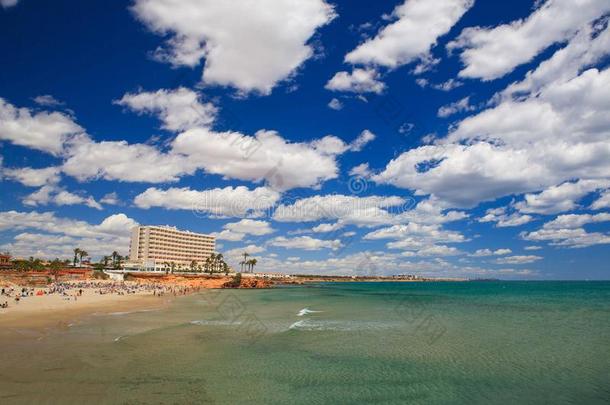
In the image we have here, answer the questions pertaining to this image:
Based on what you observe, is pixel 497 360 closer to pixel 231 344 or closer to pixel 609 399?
pixel 609 399

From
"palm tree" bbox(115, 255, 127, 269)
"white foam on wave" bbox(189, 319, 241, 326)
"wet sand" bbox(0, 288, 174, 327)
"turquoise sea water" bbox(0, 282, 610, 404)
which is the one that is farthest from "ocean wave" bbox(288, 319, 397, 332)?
"palm tree" bbox(115, 255, 127, 269)

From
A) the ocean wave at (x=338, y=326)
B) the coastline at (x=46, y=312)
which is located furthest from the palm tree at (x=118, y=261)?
the ocean wave at (x=338, y=326)

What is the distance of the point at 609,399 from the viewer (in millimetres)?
18984

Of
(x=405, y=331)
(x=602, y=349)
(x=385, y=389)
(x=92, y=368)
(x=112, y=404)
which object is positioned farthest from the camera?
(x=405, y=331)

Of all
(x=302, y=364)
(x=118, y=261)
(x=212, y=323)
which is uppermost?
(x=118, y=261)

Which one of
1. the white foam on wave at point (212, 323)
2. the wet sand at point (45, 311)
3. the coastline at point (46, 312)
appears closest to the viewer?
the coastline at point (46, 312)

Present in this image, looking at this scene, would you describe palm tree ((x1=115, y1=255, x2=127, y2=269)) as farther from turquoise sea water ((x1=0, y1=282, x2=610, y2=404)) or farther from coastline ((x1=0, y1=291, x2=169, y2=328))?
turquoise sea water ((x1=0, y1=282, x2=610, y2=404))

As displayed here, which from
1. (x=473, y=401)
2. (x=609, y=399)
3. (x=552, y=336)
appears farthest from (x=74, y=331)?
(x=552, y=336)

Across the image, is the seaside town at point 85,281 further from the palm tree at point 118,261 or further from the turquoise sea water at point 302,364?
the turquoise sea water at point 302,364

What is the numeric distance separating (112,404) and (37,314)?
37455 mm

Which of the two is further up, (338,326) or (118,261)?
(118,261)

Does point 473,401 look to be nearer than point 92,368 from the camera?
Yes

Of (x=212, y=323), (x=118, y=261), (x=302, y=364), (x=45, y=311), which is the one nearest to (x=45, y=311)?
(x=45, y=311)

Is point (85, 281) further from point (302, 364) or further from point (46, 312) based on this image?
point (302, 364)
